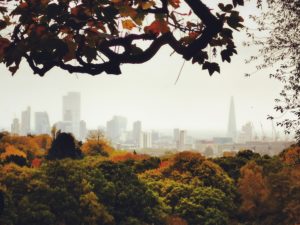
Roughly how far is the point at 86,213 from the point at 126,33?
897 inches

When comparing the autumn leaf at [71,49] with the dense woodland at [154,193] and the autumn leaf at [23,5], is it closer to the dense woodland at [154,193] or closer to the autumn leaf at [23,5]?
the autumn leaf at [23,5]

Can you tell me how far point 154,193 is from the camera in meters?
29.5

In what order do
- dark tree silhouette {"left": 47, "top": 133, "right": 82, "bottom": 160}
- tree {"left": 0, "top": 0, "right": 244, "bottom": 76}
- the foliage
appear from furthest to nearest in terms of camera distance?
1. the foliage
2. dark tree silhouette {"left": 47, "top": 133, "right": 82, "bottom": 160}
3. tree {"left": 0, "top": 0, "right": 244, "bottom": 76}

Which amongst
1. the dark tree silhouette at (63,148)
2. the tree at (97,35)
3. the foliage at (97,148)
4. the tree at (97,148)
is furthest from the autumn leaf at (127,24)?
the foliage at (97,148)

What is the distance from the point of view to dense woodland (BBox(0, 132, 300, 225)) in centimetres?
2558

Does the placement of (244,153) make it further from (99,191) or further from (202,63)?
(202,63)

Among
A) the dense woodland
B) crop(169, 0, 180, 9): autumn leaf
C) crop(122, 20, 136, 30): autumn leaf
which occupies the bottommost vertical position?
the dense woodland

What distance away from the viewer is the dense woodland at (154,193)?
25.6 m

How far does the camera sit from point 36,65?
4.25m

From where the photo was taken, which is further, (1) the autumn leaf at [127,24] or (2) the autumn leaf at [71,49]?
(1) the autumn leaf at [127,24]

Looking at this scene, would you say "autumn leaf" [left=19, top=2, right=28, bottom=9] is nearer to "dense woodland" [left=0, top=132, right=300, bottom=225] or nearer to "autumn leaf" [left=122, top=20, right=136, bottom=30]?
"autumn leaf" [left=122, top=20, right=136, bottom=30]

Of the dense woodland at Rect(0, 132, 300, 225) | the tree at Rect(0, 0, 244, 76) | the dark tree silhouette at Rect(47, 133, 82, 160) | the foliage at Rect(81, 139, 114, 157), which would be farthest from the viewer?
the foliage at Rect(81, 139, 114, 157)

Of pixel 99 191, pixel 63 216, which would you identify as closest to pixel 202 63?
pixel 63 216

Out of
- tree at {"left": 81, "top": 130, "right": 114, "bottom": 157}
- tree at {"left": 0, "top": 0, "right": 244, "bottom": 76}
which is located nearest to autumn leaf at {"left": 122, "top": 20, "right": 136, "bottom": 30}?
tree at {"left": 0, "top": 0, "right": 244, "bottom": 76}
